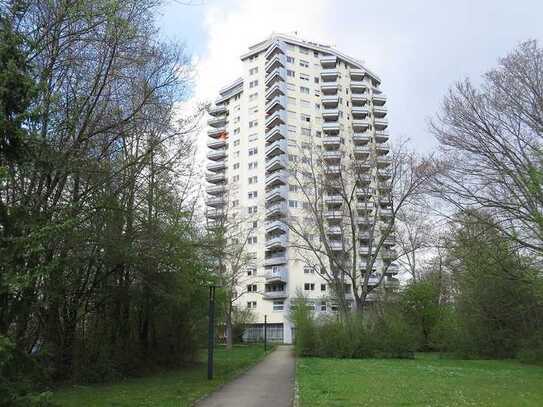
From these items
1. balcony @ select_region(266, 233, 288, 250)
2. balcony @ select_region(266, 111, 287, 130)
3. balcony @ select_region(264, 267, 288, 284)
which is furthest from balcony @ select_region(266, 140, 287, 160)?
balcony @ select_region(264, 267, 288, 284)

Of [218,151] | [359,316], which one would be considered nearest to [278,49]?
[218,151]

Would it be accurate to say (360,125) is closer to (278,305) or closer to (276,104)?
(276,104)

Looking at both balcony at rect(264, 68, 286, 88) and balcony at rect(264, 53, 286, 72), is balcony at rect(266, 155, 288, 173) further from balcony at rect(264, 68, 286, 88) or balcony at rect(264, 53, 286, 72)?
balcony at rect(264, 53, 286, 72)

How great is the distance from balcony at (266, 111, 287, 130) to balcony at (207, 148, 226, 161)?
36.7 feet

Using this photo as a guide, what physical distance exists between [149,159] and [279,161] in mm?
54407

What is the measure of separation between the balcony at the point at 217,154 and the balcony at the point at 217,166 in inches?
34.9

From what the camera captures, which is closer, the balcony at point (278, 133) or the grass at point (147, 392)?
the grass at point (147, 392)

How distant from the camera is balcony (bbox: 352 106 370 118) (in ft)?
261

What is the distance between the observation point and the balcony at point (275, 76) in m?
74.9

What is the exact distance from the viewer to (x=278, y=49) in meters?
76.9

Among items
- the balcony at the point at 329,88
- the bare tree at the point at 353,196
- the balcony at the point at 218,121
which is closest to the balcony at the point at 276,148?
the balcony at the point at 329,88

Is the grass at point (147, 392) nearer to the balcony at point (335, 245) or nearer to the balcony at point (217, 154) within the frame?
the balcony at point (335, 245)

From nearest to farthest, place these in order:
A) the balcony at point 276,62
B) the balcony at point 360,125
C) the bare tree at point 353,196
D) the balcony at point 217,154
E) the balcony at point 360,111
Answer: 1. the bare tree at point 353,196
2. the balcony at point 276,62
3. the balcony at point 360,125
4. the balcony at point 360,111
5. the balcony at point 217,154

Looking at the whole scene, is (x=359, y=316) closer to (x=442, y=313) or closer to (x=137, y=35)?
Answer: (x=442, y=313)
